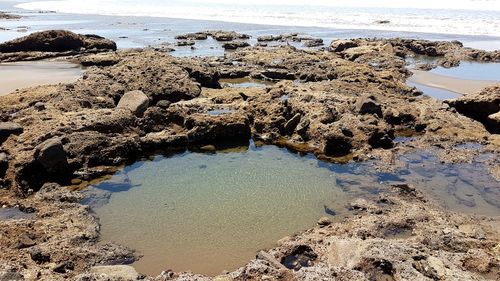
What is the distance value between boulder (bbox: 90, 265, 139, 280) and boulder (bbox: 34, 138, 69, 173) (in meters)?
4.82

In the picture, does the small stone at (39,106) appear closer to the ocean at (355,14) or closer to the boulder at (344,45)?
the boulder at (344,45)

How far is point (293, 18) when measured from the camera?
5291cm

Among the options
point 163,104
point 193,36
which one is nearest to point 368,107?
point 163,104

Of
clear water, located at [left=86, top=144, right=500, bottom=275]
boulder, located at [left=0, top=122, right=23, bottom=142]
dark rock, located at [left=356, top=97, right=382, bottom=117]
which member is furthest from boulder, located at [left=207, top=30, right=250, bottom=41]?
boulder, located at [left=0, top=122, right=23, bottom=142]

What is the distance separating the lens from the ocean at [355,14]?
42.9 metres

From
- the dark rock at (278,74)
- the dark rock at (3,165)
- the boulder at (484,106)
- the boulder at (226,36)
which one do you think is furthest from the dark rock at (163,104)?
the boulder at (226,36)

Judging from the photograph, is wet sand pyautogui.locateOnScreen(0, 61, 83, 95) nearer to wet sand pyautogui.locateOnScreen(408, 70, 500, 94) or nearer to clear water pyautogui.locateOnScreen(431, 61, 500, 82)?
wet sand pyautogui.locateOnScreen(408, 70, 500, 94)

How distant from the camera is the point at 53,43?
98.2 ft

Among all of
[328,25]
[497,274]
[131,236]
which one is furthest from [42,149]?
[328,25]

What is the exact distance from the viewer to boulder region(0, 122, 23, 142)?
40.2ft

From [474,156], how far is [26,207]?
1194 cm

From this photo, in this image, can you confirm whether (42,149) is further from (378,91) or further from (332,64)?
Answer: (332,64)

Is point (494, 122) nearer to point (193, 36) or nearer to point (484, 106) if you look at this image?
point (484, 106)

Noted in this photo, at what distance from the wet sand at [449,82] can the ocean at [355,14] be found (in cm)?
1924
